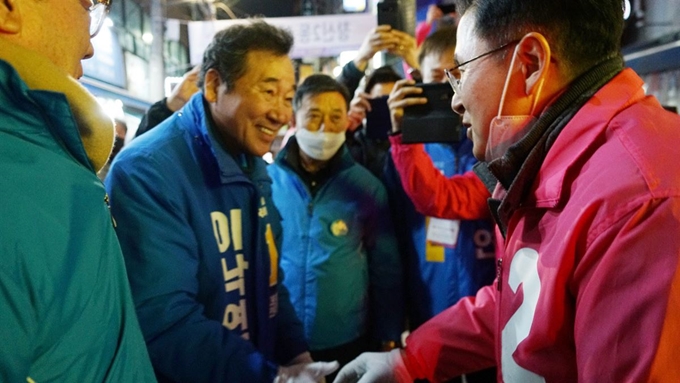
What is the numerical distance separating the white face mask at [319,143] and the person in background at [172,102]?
0.69m

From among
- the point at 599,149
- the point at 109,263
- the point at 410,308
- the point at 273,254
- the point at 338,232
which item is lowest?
the point at 410,308

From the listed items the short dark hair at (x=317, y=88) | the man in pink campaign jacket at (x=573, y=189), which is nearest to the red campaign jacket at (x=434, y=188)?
the short dark hair at (x=317, y=88)

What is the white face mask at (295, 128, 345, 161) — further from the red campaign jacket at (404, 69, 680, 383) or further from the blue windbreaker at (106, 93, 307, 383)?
the red campaign jacket at (404, 69, 680, 383)

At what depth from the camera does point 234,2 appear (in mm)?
15117

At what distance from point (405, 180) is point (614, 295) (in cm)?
171

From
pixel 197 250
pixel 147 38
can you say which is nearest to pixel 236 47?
pixel 197 250

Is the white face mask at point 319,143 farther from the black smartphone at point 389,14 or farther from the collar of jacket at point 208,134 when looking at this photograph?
the collar of jacket at point 208,134

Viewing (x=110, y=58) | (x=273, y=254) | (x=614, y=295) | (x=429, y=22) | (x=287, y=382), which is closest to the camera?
(x=614, y=295)

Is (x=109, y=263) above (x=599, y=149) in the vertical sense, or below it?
below

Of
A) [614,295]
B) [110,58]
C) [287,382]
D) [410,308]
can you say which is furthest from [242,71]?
[110,58]

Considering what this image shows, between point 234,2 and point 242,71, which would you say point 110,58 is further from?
point 242,71

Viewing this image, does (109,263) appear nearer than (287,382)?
Yes

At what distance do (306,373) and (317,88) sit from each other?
1.82 metres

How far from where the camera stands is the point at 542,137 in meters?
1.12
